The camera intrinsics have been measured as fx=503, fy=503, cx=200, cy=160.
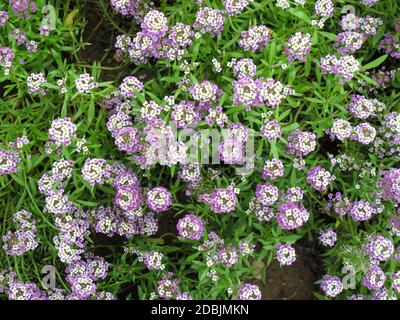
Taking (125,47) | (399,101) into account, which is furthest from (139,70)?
(399,101)

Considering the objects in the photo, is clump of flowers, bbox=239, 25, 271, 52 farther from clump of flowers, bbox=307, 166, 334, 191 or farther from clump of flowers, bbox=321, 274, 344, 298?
clump of flowers, bbox=321, 274, 344, 298

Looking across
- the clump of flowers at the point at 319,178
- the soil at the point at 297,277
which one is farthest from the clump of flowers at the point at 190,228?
the soil at the point at 297,277

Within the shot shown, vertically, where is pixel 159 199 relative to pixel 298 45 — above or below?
below

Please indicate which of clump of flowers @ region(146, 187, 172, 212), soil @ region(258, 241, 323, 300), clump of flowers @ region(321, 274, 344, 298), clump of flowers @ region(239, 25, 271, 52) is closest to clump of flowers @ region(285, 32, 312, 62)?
clump of flowers @ region(239, 25, 271, 52)

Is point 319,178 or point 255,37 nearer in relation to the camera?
point 255,37

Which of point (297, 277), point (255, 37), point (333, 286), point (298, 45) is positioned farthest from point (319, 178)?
point (297, 277)

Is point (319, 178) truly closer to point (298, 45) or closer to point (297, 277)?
point (298, 45)

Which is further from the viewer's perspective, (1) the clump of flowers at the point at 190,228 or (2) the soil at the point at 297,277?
(2) the soil at the point at 297,277

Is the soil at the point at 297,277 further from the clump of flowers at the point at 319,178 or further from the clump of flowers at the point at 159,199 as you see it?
the clump of flowers at the point at 159,199
